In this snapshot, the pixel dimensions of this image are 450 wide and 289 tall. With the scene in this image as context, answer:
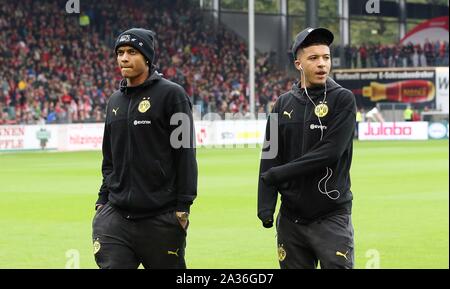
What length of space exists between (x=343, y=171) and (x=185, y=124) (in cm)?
114

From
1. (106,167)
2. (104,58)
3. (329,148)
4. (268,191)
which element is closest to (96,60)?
(104,58)

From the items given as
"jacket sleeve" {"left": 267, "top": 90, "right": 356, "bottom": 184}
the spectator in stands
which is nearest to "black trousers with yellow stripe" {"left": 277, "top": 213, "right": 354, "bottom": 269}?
"jacket sleeve" {"left": 267, "top": 90, "right": 356, "bottom": 184}

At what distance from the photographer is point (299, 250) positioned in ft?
23.7

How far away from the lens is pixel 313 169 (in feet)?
23.2

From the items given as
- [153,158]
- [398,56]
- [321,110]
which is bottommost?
[153,158]

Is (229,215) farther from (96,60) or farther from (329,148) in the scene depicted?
(96,60)

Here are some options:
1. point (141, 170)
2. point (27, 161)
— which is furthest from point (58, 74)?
point (141, 170)

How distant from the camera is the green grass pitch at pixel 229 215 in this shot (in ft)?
43.7

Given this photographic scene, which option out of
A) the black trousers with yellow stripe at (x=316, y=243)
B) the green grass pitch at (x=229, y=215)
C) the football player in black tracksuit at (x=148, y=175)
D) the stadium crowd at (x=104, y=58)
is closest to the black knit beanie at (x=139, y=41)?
the football player in black tracksuit at (x=148, y=175)

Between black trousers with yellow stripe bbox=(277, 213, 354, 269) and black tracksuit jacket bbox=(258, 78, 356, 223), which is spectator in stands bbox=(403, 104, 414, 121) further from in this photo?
black trousers with yellow stripe bbox=(277, 213, 354, 269)

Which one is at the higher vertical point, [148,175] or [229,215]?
[148,175]

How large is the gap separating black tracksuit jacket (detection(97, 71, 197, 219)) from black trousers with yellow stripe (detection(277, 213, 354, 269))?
→ 0.72 m

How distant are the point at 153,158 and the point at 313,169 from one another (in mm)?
1135

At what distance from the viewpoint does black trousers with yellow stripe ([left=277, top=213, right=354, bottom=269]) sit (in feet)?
23.2
